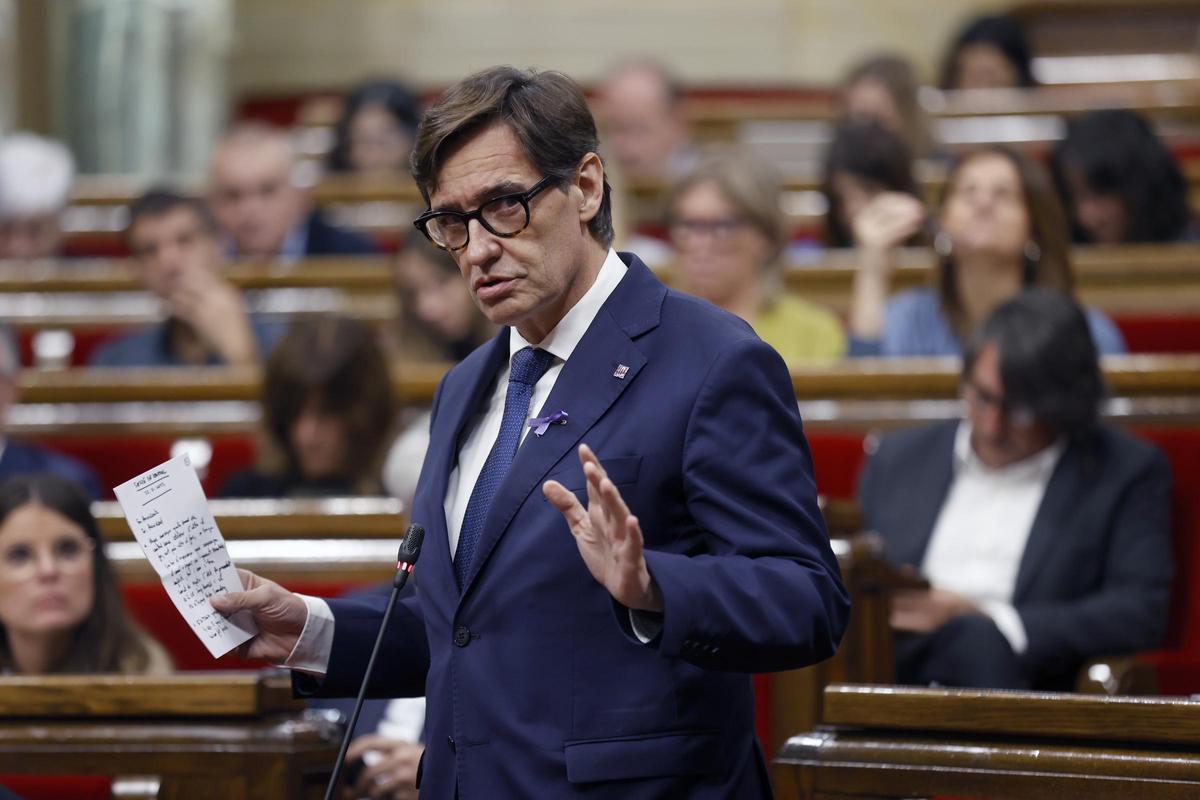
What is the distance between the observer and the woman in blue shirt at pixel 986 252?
3271mm

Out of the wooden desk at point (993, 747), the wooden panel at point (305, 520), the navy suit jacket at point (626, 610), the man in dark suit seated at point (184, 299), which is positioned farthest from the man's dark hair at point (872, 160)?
the navy suit jacket at point (626, 610)

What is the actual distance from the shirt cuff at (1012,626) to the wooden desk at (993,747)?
82 centimetres

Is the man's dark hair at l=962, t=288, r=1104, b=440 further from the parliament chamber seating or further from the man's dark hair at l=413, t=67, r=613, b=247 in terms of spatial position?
the man's dark hair at l=413, t=67, r=613, b=247

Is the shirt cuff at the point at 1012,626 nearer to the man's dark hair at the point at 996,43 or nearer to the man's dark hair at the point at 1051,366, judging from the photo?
the man's dark hair at the point at 1051,366

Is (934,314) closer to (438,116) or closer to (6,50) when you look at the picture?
(438,116)

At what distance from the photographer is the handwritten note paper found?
5.03ft

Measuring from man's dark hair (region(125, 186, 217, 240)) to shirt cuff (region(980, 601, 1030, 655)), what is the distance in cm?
219

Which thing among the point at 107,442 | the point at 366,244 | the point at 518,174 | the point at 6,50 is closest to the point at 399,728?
the point at 518,174

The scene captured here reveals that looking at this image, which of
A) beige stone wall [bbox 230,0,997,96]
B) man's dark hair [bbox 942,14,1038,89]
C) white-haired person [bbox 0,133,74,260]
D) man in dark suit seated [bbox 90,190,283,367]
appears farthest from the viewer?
beige stone wall [bbox 230,0,997,96]

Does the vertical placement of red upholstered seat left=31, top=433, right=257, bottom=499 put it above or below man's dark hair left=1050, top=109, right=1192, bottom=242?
below

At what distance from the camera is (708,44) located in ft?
23.4

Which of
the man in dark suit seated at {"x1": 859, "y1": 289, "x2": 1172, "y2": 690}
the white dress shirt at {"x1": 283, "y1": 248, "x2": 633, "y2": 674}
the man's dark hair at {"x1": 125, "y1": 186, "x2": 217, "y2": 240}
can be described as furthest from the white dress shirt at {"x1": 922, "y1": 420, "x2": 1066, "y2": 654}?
the man's dark hair at {"x1": 125, "y1": 186, "x2": 217, "y2": 240}

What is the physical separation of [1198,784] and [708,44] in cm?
587

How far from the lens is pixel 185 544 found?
156 centimetres
